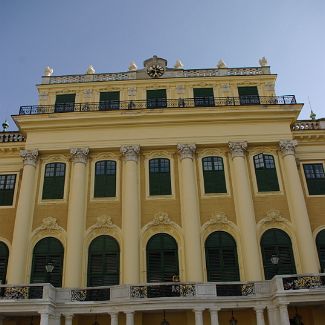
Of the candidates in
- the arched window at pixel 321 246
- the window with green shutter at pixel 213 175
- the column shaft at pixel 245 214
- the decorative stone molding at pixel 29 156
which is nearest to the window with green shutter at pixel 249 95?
the column shaft at pixel 245 214

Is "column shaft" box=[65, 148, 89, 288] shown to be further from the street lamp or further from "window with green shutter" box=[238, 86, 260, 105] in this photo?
"window with green shutter" box=[238, 86, 260, 105]

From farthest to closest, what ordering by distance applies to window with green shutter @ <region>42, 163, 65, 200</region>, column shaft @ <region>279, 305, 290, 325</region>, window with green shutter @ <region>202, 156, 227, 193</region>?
window with green shutter @ <region>42, 163, 65, 200</region>
window with green shutter @ <region>202, 156, 227, 193</region>
column shaft @ <region>279, 305, 290, 325</region>

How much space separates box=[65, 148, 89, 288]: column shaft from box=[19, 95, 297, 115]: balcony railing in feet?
13.3

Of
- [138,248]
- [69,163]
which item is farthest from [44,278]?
[69,163]

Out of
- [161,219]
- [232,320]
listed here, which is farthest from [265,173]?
[232,320]

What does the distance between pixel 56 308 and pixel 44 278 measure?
120 inches

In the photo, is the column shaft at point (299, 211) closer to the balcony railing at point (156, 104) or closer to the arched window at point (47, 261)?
the balcony railing at point (156, 104)

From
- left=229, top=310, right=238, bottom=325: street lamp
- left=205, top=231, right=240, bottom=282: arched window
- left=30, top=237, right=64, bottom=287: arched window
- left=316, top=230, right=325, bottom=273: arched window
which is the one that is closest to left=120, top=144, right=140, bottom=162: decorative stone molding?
left=30, top=237, right=64, bottom=287: arched window

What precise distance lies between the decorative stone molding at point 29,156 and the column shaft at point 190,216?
9285 millimetres

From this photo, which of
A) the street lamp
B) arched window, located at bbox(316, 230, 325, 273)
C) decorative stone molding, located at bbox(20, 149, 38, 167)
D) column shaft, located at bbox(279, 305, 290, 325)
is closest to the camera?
column shaft, located at bbox(279, 305, 290, 325)

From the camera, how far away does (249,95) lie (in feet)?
105

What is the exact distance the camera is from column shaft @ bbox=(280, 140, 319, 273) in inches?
998

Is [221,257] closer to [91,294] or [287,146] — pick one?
[91,294]

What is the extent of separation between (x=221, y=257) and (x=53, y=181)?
11.6 meters
